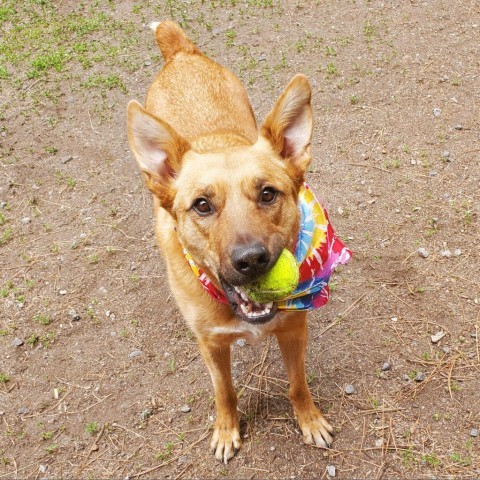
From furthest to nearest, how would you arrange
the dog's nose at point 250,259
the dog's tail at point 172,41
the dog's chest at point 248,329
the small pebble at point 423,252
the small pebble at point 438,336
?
the dog's tail at point 172,41, the small pebble at point 423,252, the small pebble at point 438,336, the dog's chest at point 248,329, the dog's nose at point 250,259

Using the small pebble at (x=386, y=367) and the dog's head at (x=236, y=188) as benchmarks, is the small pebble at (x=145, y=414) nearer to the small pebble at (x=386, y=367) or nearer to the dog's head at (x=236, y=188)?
the dog's head at (x=236, y=188)

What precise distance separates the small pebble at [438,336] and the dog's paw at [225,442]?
5.46 ft

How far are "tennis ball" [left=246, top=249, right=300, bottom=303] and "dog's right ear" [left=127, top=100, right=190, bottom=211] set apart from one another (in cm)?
87

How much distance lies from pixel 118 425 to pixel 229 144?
2.21m

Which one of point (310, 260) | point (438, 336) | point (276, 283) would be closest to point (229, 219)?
point (276, 283)

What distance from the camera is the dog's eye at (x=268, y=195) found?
10.4 ft

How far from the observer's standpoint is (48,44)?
8289mm

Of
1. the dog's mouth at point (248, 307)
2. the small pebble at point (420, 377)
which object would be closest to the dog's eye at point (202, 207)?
the dog's mouth at point (248, 307)

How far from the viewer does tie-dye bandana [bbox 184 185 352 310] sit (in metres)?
3.33

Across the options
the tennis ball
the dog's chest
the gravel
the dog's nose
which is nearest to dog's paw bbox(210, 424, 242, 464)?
the dog's chest

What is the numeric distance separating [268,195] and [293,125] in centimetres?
55

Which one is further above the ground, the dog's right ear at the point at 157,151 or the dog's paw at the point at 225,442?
the dog's right ear at the point at 157,151

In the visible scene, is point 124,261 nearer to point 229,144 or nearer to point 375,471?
point 229,144

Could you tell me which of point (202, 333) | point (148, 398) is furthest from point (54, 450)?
point (202, 333)
